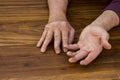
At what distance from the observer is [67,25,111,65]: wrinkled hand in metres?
0.85

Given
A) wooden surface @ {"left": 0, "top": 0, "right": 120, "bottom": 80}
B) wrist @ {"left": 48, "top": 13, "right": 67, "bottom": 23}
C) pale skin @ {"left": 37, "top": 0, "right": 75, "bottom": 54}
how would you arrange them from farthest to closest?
wrist @ {"left": 48, "top": 13, "right": 67, "bottom": 23} → pale skin @ {"left": 37, "top": 0, "right": 75, "bottom": 54} → wooden surface @ {"left": 0, "top": 0, "right": 120, "bottom": 80}

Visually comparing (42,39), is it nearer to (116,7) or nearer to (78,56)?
(78,56)

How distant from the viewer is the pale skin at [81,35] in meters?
0.86

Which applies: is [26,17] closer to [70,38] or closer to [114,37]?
[70,38]

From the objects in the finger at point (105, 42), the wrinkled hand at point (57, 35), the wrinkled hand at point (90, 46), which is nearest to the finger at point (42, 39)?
the wrinkled hand at point (57, 35)

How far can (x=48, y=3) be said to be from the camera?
1.15 meters

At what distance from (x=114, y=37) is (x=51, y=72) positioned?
1.04 ft

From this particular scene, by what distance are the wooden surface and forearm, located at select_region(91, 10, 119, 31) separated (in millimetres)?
41

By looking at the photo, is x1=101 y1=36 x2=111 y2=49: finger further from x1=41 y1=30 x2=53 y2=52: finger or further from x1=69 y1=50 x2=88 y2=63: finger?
x1=41 y1=30 x2=53 y2=52: finger

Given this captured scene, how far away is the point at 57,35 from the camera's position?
93cm

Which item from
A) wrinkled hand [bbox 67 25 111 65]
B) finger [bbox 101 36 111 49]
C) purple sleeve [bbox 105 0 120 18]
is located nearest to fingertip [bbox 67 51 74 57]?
wrinkled hand [bbox 67 25 111 65]

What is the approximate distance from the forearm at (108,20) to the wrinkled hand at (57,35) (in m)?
0.11

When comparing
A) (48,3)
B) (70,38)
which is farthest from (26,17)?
(70,38)

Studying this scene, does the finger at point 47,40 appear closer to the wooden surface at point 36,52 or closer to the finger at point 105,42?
the wooden surface at point 36,52
